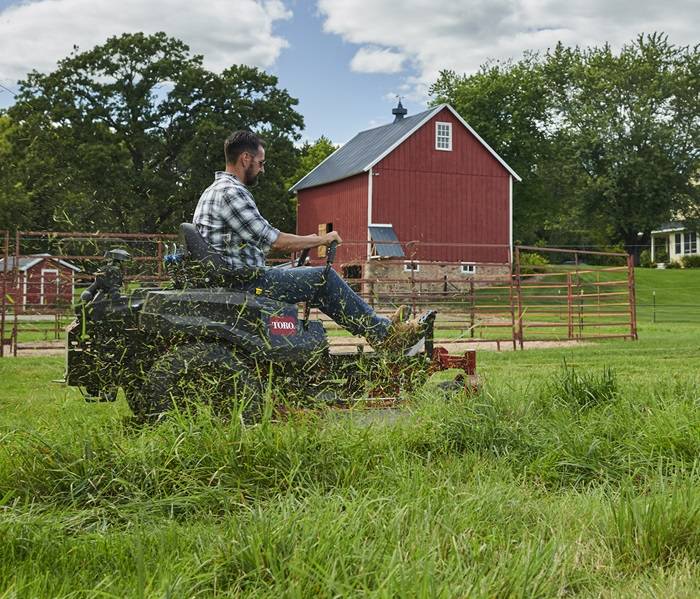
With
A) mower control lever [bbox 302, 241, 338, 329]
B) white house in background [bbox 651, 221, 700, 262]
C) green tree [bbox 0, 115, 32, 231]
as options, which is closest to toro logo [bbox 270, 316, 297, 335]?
mower control lever [bbox 302, 241, 338, 329]

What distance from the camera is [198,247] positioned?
4703 millimetres

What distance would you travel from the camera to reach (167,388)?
14.7ft

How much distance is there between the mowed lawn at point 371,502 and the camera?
246cm

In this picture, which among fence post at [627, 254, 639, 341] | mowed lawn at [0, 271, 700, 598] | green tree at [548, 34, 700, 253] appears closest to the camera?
mowed lawn at [0, 271, 700, 598]

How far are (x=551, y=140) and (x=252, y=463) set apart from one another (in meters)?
49.9

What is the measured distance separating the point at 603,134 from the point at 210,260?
46.5 m

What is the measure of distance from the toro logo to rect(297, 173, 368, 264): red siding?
26751 mm

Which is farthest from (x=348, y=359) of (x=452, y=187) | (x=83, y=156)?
(x=83, y=156)

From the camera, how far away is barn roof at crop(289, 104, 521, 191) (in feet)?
113

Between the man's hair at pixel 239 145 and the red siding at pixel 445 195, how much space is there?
93.5 ft

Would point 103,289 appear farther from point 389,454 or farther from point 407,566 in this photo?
point 407,566

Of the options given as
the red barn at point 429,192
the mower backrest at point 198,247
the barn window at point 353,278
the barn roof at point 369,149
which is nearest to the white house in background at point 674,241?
the red barn at point 429,192

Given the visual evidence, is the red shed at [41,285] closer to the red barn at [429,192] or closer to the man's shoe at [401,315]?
the man's shoe at [401,315]

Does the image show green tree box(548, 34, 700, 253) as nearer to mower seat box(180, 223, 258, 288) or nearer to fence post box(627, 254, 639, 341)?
fence post box(627, 254, 639, 341)
